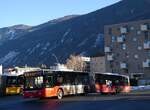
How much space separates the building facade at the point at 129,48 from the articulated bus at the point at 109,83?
51434 mm

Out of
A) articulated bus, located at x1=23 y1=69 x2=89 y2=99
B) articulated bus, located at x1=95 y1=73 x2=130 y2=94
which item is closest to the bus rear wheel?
articulated bus, located at x1=23 y1=69 x2=89 y2=99

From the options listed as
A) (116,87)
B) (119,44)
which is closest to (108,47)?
(119,44)

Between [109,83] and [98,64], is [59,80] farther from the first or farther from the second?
[98,64]

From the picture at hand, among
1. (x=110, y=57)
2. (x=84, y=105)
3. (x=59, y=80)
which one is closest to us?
(x=84, y=105)

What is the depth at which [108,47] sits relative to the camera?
378 feet

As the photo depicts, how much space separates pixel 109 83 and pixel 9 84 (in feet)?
38.6

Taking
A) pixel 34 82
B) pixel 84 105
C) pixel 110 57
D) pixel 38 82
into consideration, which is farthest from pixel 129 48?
pixel 84 105

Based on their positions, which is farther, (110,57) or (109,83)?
(110,57)

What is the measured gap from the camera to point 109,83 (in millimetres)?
53000

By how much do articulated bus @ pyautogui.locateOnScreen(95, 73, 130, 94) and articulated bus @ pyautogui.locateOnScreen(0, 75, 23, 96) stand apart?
9.42m

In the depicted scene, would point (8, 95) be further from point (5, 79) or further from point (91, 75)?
point (91, 75)

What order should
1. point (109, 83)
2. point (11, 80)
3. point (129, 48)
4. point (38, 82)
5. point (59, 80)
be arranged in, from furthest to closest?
point (129, 48), point (11, 80), point (109, 83), point (59, 80), point (38, 82)

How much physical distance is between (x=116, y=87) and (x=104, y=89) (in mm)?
3474

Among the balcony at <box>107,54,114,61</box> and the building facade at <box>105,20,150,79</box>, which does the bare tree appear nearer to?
the balcony at <box>107,54,114,61</box>
